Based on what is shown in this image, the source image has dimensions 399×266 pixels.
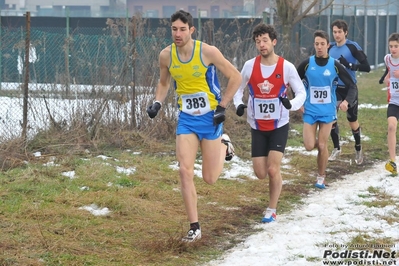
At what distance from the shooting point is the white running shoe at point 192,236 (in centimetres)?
686

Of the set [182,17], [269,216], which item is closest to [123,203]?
[269,216]

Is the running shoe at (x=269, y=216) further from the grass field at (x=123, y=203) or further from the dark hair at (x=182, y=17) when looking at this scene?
the dark hair at (x=182, y=17)

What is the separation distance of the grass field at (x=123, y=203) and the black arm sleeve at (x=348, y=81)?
1140 mm

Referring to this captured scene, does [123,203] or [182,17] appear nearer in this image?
[182,17]

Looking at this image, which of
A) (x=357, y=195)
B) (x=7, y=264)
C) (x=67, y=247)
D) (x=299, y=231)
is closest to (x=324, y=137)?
(x=357, y=195)

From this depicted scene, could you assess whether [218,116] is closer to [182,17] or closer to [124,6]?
[182,17]

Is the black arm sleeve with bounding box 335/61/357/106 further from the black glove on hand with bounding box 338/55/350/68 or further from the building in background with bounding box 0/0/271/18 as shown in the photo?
the building in background with bounding box 0/0/271/18

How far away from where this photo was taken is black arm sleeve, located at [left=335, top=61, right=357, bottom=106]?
991cm

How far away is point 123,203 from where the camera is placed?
819 centimetres

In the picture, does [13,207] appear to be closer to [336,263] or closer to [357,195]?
[336,263]

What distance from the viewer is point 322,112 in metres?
9.97

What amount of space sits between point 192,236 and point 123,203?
1495mm

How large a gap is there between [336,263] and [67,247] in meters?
2.20

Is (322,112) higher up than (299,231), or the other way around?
(322,112)
